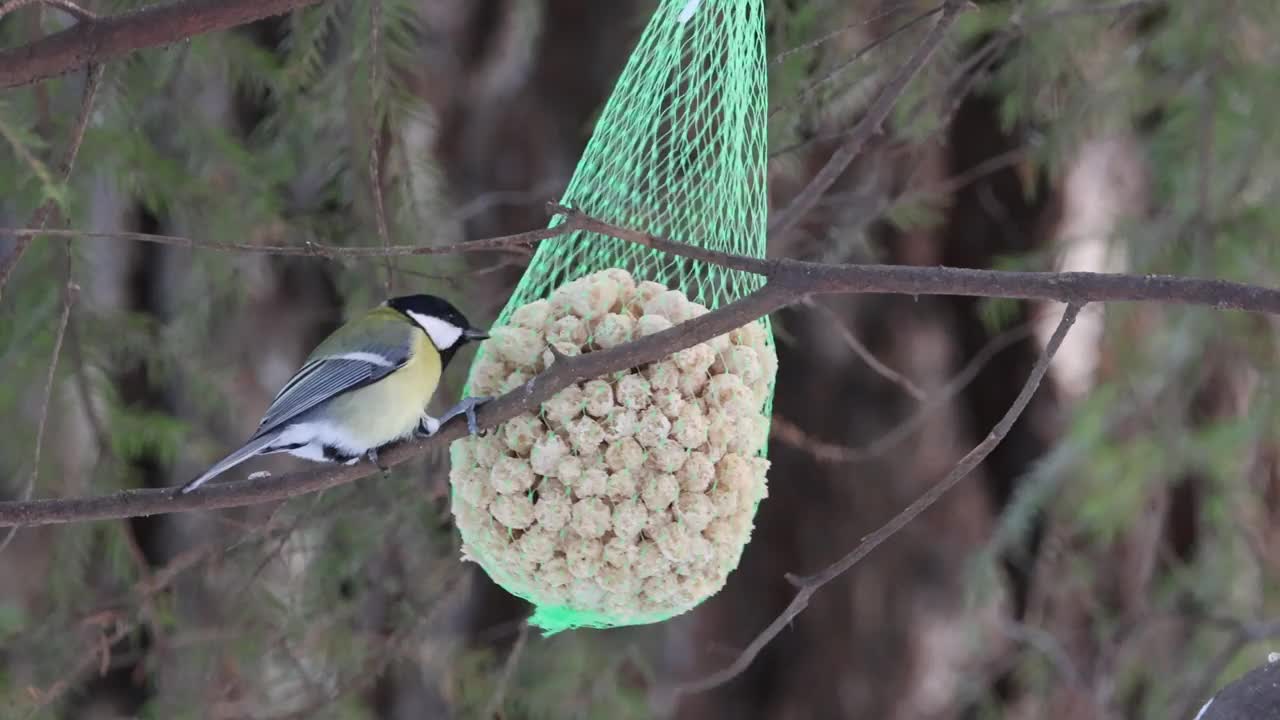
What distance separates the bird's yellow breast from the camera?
1.84 m

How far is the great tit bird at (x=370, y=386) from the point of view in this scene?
1.85 meters

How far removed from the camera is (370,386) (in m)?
1.88

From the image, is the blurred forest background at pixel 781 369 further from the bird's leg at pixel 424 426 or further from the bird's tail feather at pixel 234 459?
the bird's leg at pixel 424 426

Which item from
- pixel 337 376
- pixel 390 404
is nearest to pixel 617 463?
pixel 390 404

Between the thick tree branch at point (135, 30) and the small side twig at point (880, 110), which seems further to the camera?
the small side twig at point (880, 110)

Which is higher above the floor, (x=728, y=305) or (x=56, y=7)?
(x=56, y=7)

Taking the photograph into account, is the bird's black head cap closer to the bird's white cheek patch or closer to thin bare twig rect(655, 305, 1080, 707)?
the bird's white cheek patch

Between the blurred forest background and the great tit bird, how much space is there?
159 millimetres

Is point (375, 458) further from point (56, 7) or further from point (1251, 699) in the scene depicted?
point (1251, 699)

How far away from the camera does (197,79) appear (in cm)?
275

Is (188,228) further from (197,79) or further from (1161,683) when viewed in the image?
(1161,683)

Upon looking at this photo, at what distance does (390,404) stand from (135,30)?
57 centimetres

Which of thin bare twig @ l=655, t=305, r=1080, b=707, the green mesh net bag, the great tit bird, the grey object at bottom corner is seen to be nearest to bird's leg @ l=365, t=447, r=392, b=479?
the great tit bird

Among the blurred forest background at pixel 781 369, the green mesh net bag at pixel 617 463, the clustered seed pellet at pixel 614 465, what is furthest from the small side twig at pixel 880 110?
the clustered seed pellet at pixel 614 465
